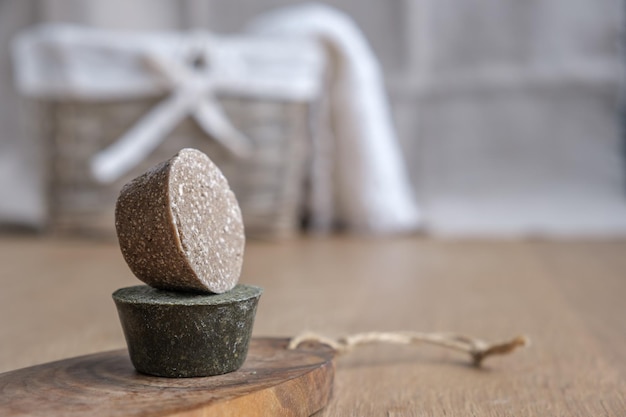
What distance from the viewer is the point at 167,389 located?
1.83 feet

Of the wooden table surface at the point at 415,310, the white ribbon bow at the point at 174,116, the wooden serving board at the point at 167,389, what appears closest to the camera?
the wooden serving board at the point at 167,389

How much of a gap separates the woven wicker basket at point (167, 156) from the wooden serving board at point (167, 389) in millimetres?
1304

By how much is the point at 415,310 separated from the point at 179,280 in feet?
1.76

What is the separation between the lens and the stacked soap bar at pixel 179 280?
0.59m

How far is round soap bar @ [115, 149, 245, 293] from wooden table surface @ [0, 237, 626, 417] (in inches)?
5.8

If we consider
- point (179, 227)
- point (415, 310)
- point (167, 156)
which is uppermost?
point (179, 227)

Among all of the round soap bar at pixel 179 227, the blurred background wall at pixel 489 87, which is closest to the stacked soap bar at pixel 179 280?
the round soap bar at pixel 179 227

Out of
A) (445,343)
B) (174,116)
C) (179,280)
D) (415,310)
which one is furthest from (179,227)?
(174,116)

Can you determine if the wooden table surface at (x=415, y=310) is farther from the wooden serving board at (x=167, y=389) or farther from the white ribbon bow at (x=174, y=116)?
the white ribbon bow at (x=174, y=116)

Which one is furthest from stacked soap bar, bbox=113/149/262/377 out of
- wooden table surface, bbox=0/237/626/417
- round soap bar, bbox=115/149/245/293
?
wooden table surface, bbox=0/237/626/417

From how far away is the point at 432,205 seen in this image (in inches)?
90.6

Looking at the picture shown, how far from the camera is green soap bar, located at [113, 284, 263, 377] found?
1.92 feet

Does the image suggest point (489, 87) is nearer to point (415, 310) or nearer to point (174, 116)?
point (174, 116)

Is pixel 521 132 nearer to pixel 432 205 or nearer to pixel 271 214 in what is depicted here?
pixel 432 205
